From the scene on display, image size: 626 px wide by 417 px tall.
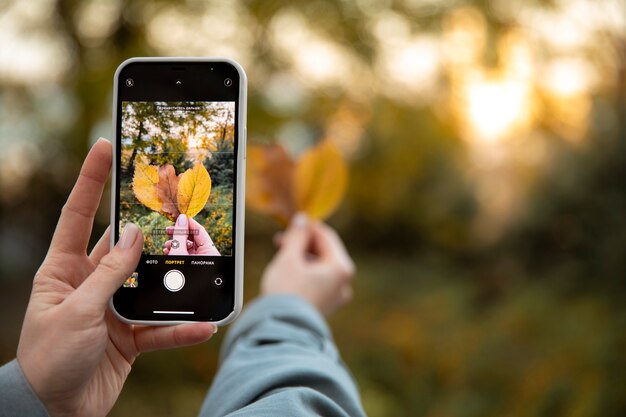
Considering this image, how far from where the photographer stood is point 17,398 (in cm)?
35

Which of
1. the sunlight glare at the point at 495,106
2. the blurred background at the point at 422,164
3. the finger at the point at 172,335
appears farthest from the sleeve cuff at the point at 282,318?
the sunlight glare at the point at 495,106

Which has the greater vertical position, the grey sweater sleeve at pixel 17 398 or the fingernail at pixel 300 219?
the grey sweater sleeve at pixel 17 398

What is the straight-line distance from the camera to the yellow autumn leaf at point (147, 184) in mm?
428

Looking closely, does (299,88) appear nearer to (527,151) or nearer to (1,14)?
(527,151)

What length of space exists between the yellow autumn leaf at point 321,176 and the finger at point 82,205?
0.37 meters

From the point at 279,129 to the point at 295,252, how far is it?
116cm

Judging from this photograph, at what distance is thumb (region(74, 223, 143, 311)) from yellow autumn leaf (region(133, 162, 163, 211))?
3cm

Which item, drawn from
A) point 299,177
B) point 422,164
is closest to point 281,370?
point 299,177

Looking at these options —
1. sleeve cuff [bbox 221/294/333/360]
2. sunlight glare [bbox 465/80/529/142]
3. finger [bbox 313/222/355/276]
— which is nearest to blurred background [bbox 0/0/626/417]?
sunlight glare [bbox 465/80/529/142]

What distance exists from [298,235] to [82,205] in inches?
16.4

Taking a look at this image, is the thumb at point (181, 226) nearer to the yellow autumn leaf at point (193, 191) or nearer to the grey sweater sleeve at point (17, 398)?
the yellow autumn leaf at point (193, 191)

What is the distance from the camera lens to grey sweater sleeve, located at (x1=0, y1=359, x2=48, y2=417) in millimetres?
354

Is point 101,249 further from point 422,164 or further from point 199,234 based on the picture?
point 422,164

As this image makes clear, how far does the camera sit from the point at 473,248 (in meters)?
1.76
